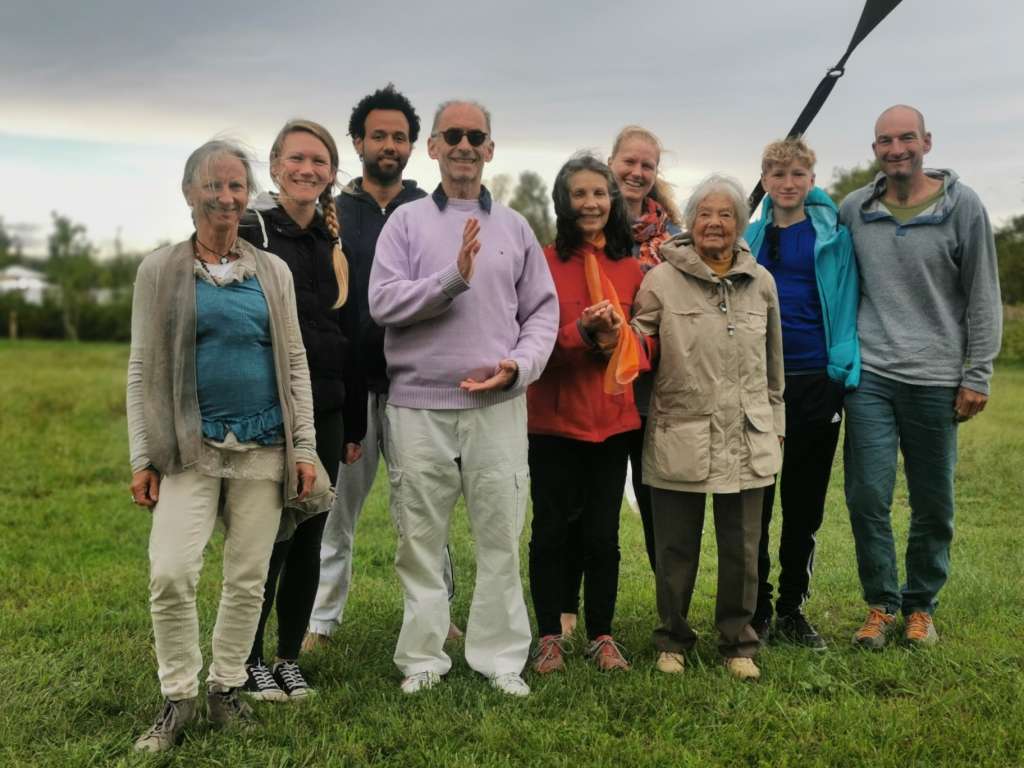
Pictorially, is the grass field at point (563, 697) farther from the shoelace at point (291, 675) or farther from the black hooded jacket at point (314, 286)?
the black hooded jacket at point (314, 286)

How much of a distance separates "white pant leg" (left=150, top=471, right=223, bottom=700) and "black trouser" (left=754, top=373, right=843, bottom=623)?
8.99 feet

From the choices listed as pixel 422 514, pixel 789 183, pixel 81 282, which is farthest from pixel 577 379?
pixel 81 282

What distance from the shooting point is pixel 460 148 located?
4500 millimetres

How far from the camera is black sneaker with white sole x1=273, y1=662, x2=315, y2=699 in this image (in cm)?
452

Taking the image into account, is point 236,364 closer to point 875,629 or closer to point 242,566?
point 242,566

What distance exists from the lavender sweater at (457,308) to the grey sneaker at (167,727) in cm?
150

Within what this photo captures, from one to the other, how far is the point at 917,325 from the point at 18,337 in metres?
65.4

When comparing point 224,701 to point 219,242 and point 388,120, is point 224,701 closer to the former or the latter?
point 219,242

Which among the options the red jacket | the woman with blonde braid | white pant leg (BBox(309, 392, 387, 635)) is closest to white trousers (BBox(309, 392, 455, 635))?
white pant leg (BBox(309, 392, 387, 635))

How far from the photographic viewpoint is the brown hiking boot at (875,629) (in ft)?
17.0

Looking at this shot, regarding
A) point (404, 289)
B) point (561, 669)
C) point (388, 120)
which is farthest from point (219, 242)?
point (561, 669)

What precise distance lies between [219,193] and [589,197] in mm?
1654

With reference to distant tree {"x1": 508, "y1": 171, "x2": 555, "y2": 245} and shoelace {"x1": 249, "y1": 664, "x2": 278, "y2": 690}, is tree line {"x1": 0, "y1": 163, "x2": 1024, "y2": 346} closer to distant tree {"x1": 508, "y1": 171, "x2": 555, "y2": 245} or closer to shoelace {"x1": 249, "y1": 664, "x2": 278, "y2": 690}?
distant tree {"x1": 508, "y1": 171, "x2": 555, "y2": 245}

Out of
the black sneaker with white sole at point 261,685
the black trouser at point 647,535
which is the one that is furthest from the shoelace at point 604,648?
the black sneaker with white sole at point 261,685
